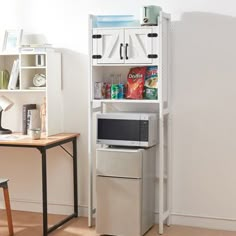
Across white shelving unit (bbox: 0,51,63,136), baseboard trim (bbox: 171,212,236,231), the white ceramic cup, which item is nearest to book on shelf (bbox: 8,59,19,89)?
white shelving unit (bbox: 0,51,63,136)

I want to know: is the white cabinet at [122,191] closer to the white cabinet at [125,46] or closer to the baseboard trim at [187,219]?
the baseboard trim at [187,219]

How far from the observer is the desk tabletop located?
13.3ft

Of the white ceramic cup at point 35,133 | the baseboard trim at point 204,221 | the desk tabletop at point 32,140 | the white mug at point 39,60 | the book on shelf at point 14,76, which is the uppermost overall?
the white mug at point 39,60

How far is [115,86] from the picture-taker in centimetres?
424

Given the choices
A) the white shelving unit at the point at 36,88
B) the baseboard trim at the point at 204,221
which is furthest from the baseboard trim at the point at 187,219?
the white shelving unit at the point at 36,88

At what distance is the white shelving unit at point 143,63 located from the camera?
402cm

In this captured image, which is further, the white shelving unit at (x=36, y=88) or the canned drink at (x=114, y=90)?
the white shelving unit at (x=36, y=88)

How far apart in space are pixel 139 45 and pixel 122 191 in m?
1.18

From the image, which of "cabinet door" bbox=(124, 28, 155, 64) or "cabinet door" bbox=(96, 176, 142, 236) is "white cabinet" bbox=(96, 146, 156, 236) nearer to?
"cabinet door" bbox=(96, 176, 142, 236)

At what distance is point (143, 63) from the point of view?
4066 mm

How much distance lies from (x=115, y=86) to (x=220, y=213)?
1.39 m

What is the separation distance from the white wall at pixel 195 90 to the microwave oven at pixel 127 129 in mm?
352

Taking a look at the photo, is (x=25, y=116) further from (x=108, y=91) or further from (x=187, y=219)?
(x=187, y=219)

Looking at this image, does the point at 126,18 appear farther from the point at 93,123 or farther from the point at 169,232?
the point at 169,232
